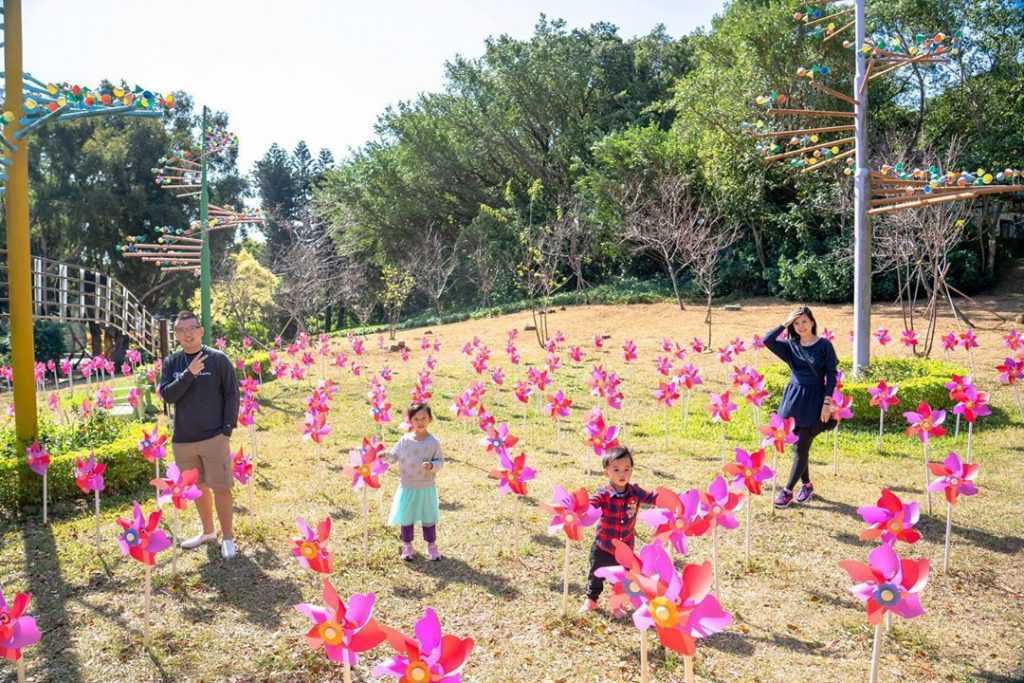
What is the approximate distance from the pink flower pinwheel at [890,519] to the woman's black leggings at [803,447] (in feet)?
8.33

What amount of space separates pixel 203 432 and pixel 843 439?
23.6ft

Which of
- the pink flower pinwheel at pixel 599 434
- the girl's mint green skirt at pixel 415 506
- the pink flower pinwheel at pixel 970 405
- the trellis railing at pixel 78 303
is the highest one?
the trellis railing at pixel 78 303

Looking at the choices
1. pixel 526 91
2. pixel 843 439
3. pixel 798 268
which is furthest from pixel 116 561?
pixel 526 91

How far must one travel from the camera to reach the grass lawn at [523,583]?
155 inches

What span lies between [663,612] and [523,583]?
2671 millimetres

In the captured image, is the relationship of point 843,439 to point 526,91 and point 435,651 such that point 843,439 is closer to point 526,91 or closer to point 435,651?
point 435,651

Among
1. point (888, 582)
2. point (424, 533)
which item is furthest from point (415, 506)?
point (888, 582)

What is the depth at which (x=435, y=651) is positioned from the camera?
7.64 feet

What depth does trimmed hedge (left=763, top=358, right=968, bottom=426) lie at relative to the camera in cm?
956

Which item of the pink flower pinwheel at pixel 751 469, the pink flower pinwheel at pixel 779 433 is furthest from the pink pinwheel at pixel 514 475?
the pink flower pinwheel at pixel 779 433

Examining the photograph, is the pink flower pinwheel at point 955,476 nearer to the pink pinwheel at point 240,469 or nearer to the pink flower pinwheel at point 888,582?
the pink flower pinwheel at point 888,582

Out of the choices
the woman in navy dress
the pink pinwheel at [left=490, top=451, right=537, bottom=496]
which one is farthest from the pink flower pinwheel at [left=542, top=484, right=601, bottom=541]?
the woman in navy dress

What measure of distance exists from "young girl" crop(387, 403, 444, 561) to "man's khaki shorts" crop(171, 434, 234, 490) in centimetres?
119

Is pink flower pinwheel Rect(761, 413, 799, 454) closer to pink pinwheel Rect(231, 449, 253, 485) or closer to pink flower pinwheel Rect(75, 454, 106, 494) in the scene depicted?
pink pinwheel Rect(231, 449, 253, 485)
